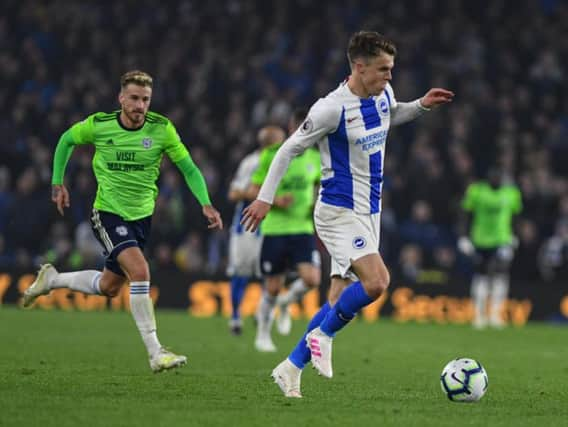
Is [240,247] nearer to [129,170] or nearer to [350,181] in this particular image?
[129,170]

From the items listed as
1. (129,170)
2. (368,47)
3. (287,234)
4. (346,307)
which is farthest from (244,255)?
(368,47)

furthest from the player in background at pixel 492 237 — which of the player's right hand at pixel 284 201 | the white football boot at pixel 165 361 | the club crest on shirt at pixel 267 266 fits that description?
the white football boot at pixel 165 361

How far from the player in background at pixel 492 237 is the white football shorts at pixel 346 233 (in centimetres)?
1153

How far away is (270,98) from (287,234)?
1094 centimetres

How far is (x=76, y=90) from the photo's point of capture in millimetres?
24172

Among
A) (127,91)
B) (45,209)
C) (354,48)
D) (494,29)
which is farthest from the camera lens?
(494,29)

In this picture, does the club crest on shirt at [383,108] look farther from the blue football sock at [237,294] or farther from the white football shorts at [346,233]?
the blue football sock at [237,294]

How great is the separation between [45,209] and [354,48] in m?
13.7

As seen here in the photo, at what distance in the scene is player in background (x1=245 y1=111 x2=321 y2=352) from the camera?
13172mm

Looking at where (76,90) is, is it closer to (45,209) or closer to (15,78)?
(15,78)

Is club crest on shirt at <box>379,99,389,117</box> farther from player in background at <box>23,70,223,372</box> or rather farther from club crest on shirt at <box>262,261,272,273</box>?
club crest on shirt at <box>262,261,272,273</box>

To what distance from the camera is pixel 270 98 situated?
2395 centimetres

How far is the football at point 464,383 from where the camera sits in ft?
26.0

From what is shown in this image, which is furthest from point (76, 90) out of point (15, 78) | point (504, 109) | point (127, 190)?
point (127, 190)
